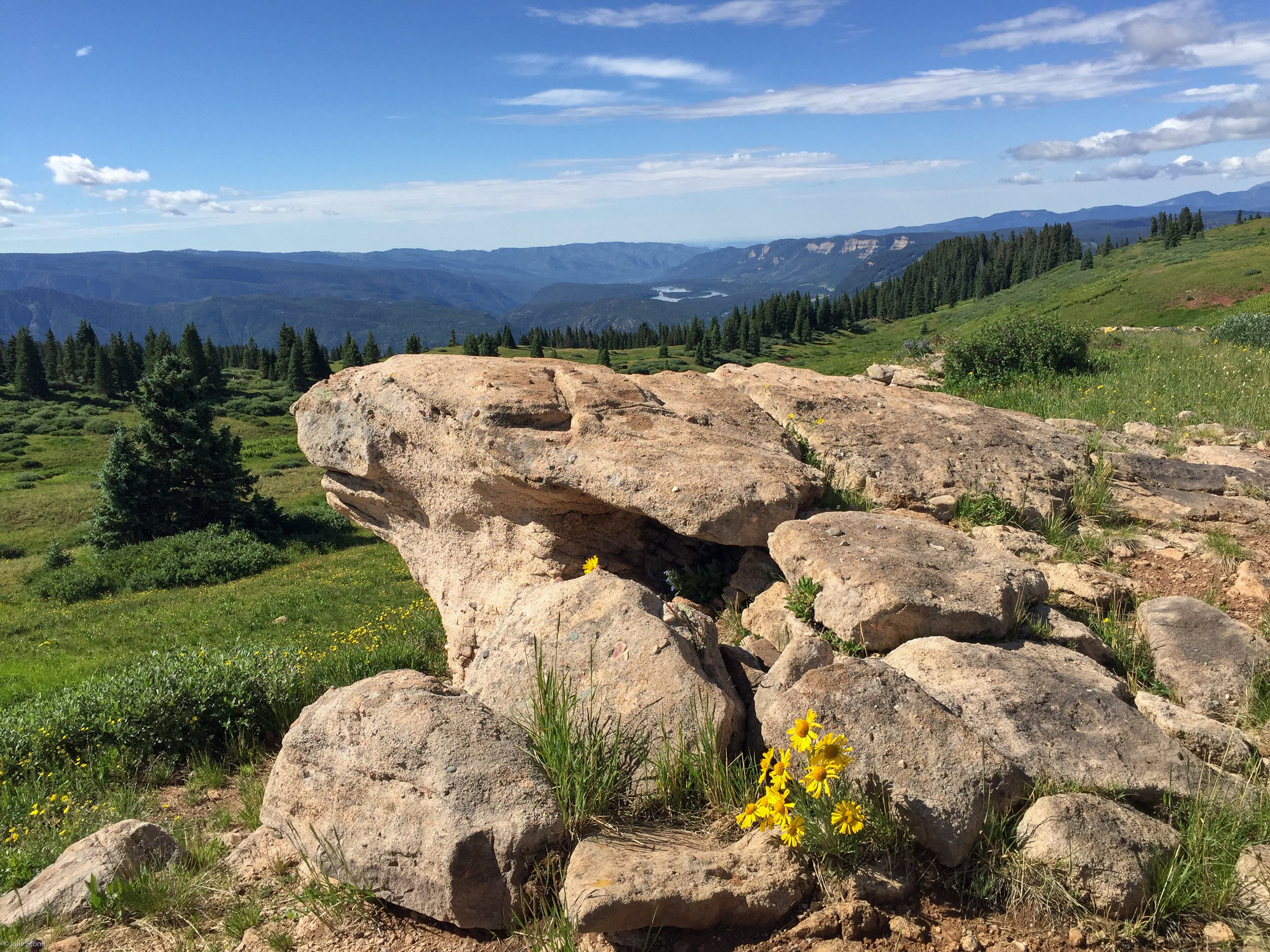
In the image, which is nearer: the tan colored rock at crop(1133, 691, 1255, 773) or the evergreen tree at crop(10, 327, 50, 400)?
the tan colored rock at crop(1133, 691, 1255, 773)

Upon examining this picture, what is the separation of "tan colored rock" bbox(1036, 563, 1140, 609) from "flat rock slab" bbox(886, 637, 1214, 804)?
1823 mm

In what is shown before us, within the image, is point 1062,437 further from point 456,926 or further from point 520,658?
point 456,926

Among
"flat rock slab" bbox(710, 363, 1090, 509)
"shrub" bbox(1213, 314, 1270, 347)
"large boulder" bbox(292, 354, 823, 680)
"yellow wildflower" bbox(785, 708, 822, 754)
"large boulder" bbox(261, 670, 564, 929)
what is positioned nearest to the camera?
"yellow wildflower" bbox(785, 708, 822, 754)

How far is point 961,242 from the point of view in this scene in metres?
168

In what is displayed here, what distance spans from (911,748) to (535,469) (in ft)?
17.6

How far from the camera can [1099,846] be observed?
408 centimetres

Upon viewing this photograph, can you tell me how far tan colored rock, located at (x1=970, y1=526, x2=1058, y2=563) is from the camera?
8.44 m

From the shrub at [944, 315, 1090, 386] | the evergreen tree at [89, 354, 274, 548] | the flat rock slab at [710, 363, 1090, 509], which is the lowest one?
the evergreen tree at [89, 354, 274, 548]

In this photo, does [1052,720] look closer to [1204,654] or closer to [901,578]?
[901,578]

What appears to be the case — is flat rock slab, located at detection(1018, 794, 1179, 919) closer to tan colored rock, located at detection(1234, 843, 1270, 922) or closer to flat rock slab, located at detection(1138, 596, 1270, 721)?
tan colored rock, located at detection(1234, 843, 1270, 922)

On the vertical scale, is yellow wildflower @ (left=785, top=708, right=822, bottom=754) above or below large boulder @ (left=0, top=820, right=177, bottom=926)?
above

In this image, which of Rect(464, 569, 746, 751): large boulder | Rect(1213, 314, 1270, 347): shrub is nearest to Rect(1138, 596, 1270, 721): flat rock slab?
Rect(464, 569, 746, 751): large boulder

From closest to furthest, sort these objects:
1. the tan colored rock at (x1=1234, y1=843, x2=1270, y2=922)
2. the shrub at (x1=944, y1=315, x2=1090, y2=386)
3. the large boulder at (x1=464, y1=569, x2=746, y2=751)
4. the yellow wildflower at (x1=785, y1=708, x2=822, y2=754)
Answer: the tan colored rock at (x1=1234, y1=843, x2=1270, y2=922) → the yellow wildflower at (x1=785, y1=708, x2=822, y2=754) → the large boulder at (x1=464, y1=569, x2=746, y2=751) → the shrub at (x1=944, y1=315, x2=1090, y2=386)

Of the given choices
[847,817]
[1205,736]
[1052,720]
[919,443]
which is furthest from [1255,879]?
[919,443]
